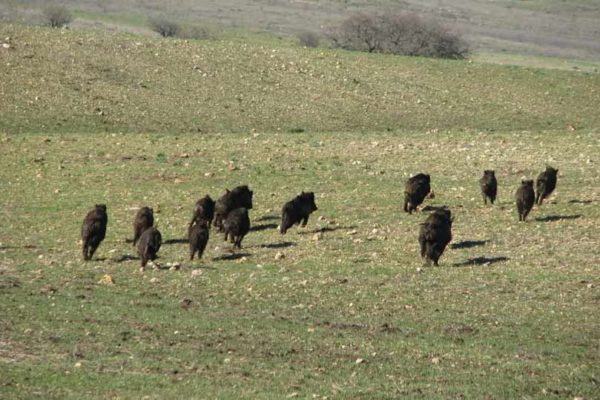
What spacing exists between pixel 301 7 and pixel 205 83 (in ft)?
221

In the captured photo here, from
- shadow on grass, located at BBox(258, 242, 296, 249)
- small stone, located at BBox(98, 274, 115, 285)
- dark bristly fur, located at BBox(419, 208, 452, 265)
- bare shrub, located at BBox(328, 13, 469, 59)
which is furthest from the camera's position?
bare shrub, located at BBox(328, 13, 469, 59)

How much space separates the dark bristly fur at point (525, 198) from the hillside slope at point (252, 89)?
66.8ft

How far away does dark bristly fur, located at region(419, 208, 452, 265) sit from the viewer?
21.4 meters

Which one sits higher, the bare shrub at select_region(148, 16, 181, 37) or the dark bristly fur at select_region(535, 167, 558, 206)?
the dark bristly fur at select_region(535, 167, 558, 206)

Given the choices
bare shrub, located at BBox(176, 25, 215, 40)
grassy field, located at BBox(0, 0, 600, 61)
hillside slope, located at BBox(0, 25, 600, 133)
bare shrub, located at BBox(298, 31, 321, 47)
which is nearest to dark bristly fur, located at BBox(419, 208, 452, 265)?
hillside slope, located at BBox(0, 25, 600, 133)

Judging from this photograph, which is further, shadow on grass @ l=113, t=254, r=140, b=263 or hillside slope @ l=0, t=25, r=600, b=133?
hillside slope @ l=0, t=25, r=600, b=133

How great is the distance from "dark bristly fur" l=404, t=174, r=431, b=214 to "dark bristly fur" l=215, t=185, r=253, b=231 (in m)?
3.40

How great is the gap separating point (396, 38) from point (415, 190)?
42240mm

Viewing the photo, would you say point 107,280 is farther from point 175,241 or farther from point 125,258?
point 175,241

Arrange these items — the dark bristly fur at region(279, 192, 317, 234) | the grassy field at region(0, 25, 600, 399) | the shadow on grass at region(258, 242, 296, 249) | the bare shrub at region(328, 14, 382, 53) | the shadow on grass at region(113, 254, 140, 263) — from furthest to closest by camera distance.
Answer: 1. the bare shrub at region(328, 14, 382, 53)
2. the dark bristly fur at region(279, 192, 317, 234)
3. the shadow on grass at region(258, 242, 296, 249)
4. the shadow on grass at region(113, 254, 140, 263)
5. the grassy field at region(0, 25, 600, 399)

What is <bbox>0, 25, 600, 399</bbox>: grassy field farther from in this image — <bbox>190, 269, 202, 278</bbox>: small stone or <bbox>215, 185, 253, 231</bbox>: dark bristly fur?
<bbox>215, 185, 253, 231</bbox>: dark bristly fur

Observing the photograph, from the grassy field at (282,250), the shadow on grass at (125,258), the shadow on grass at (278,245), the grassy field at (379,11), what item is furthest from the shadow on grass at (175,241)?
the grassy field at (379,11)

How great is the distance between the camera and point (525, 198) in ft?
82.6

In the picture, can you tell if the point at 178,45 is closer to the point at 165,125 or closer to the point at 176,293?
the point at 165,125
